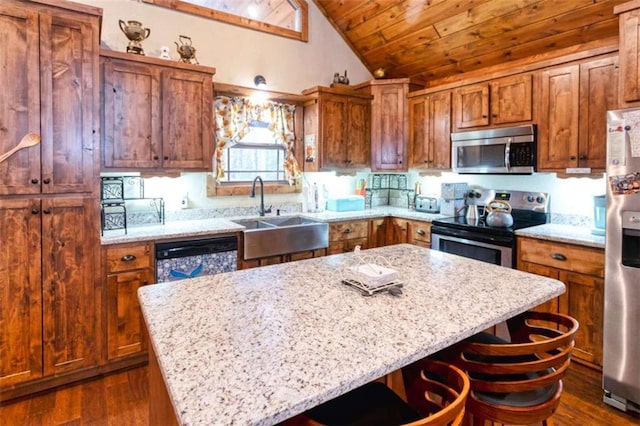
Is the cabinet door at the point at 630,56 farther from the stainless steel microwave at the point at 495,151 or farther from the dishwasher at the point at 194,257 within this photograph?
the dishwasher at the point at 194,257

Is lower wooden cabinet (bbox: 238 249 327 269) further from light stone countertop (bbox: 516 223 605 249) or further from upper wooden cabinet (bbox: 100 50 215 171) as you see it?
light stone countertop (bbox: 516 223 605 249)

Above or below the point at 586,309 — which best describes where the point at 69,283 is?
above

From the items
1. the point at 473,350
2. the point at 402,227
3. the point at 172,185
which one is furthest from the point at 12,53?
the point at 402,227

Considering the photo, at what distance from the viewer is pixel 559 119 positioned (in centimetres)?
309

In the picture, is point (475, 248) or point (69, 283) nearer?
point (69, 283)

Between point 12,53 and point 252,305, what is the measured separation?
89.7 inches

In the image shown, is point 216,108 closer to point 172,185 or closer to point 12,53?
point 172,185

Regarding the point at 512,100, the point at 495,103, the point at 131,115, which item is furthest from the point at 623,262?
the point at 131,115

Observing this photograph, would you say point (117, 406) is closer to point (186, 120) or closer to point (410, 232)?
point (186, 120)

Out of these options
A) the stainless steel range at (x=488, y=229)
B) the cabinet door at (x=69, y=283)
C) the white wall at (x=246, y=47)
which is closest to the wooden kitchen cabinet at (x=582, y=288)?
the stainless steel range at (x=488, y=229)

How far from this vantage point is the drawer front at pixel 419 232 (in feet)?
12.6

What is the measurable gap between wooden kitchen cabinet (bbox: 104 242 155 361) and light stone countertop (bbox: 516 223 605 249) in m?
2.93

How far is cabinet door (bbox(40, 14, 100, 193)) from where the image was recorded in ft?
7.97

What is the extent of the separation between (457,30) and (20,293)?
4164 mm
